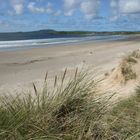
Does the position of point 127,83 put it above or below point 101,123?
below

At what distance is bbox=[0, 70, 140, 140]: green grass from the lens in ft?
9.98

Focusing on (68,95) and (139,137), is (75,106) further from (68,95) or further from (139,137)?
(139,137)

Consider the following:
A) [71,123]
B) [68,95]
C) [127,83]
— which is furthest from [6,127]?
[127,83]

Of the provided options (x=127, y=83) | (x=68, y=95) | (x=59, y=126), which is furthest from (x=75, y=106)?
(x=127, y=83)

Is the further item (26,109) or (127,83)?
(127,83)

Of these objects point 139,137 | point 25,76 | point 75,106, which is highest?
point 75,106

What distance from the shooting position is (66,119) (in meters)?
3.52

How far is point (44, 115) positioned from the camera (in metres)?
3.33

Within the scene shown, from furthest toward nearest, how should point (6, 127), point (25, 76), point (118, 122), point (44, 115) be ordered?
point (25, 76) → point (118, 122) → point (44, 115) → point (6, 127)

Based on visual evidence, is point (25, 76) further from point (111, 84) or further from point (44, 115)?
point (44, 115)

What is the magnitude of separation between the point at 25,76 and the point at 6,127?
11.6 m

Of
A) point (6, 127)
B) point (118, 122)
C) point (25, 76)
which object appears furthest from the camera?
point (25, 76)

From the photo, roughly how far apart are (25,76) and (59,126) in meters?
Answer: 11.2

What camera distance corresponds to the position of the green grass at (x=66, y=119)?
3.04 meters
